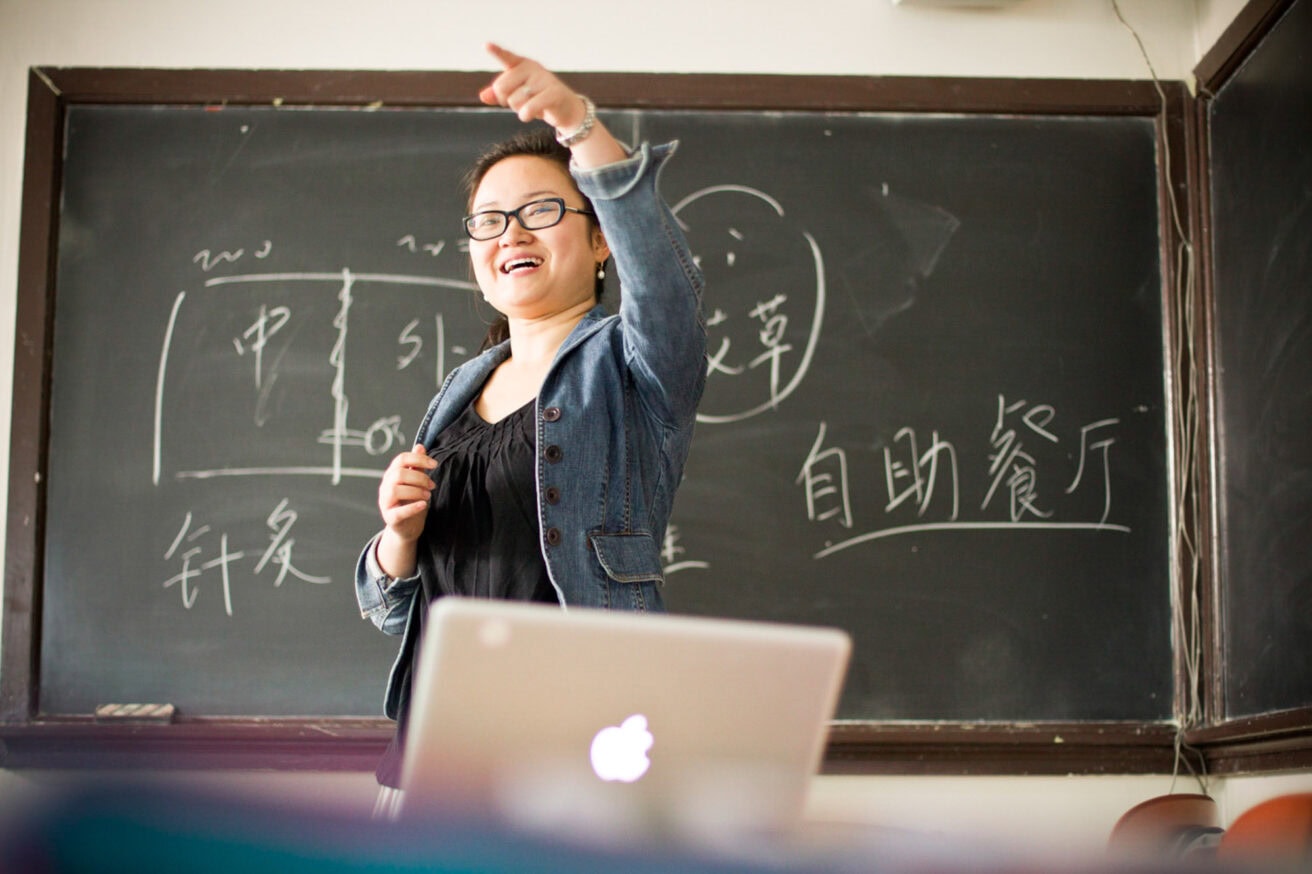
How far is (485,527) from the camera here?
138 cm

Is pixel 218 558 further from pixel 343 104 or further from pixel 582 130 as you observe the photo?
pixel 582 130

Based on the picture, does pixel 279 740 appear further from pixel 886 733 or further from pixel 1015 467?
pixel 1015 467

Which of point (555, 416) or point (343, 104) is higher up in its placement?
point (343, 104)

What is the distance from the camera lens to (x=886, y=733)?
2549 millimetres

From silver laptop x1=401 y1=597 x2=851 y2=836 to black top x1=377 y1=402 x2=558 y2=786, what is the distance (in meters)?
0.71

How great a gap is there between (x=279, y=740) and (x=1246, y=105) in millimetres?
2120

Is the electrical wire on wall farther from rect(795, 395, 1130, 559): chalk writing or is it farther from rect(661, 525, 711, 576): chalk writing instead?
rect(661, 525, 711, 576): chalk writing

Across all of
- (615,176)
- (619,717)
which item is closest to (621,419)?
(615,176)

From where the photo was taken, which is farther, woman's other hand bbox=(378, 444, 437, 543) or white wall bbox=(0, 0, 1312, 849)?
white wall bbox=(0, 0, 1312, 849)

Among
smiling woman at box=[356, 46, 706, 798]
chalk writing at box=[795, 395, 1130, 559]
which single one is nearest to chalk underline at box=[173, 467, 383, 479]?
chalk writing at box=[795, 395, 1130, 559]

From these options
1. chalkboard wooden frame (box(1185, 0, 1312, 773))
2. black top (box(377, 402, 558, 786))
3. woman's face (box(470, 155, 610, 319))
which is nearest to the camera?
black top (box(377, 402, 558, 786))

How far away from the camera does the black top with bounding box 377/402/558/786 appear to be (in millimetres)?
1357

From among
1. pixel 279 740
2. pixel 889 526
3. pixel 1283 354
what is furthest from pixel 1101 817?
pixel 279 740

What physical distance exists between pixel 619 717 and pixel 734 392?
81.6 inches
